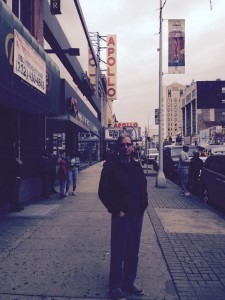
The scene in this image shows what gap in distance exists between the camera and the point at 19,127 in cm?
1105

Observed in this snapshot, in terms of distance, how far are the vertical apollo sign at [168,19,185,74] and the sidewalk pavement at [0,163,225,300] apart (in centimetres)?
772

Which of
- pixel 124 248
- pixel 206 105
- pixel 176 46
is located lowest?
pixel 124 248

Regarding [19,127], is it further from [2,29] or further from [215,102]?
[215,102]

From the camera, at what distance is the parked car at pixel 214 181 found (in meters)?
10.2

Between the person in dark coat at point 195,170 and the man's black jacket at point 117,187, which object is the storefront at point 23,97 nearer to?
the man's black jacket at point 117,187

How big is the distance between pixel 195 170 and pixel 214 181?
3.20 meters

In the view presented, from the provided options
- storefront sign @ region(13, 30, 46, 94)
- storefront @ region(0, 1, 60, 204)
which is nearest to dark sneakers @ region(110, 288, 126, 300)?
storefront @ region(0, 1, 60, 204)

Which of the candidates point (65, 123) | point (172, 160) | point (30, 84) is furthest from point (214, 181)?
point (172, 160)

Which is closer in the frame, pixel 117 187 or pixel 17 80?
pixel 117 187

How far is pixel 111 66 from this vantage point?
47094 millimetres

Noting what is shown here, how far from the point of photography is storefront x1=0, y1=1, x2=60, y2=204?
7.54 meters

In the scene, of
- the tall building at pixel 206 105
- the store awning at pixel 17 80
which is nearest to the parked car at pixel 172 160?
the store awning at pixel 17 80

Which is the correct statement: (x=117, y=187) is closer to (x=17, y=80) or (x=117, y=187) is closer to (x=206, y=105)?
(x=17, y=80)

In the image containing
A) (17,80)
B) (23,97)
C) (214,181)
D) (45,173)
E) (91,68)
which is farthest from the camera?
(91,68)
